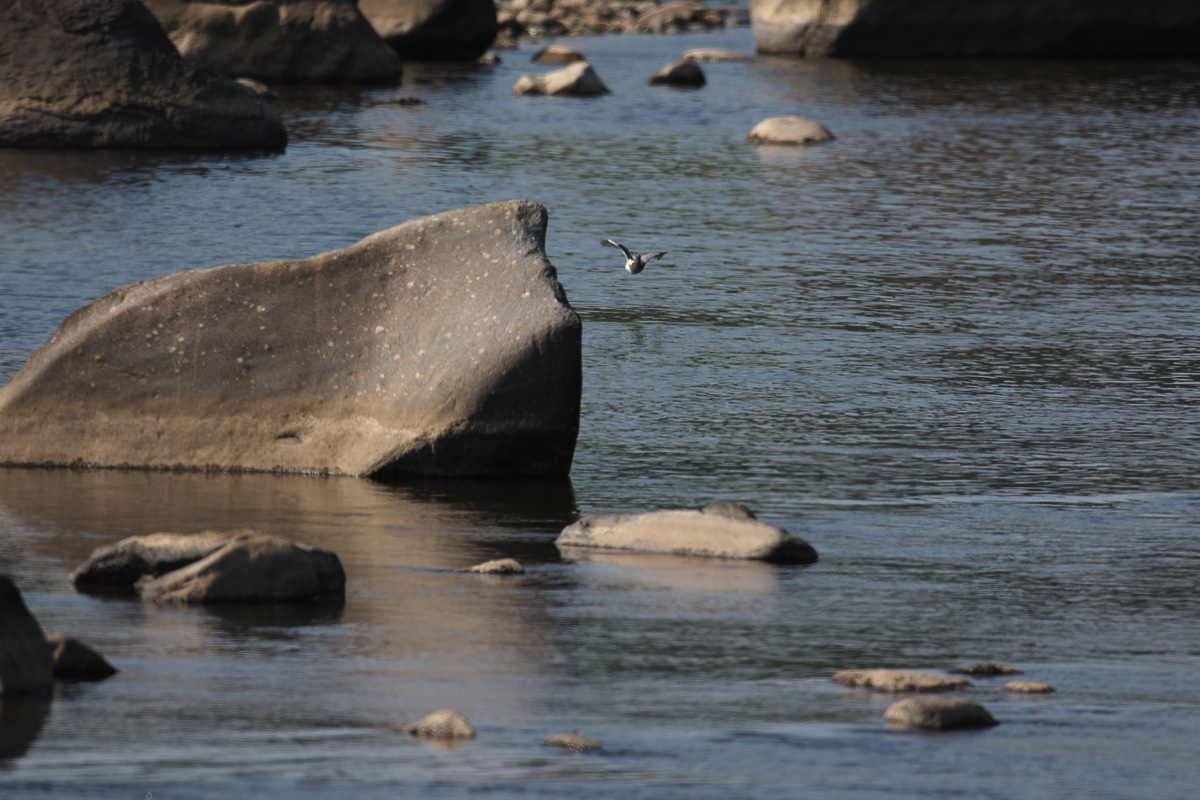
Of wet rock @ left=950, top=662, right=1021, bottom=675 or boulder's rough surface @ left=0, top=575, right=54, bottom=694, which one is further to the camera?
wet rock @ left=950, top=662, right=1021, bottom=675

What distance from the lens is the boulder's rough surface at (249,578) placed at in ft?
19.4

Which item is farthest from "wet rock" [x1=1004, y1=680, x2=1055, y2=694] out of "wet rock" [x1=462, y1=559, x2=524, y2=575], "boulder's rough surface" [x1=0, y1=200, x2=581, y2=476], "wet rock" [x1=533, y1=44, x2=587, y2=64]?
"wet rock" [x1=533, y1=44, x2=587, y2=64]

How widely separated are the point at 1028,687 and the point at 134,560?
3009 millimetres

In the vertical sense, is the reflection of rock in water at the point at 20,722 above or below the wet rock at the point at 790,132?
above

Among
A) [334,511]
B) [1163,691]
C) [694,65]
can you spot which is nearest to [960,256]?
[334,511]

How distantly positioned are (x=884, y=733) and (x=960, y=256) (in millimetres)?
10020

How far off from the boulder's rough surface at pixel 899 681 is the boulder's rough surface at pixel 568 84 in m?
24.1

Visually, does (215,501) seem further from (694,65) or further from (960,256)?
(694,65)

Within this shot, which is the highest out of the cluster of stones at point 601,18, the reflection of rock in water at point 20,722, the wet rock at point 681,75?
the reflection of rock in water at point 20,722

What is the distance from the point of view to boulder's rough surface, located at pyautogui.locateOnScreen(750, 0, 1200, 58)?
34.2 metres

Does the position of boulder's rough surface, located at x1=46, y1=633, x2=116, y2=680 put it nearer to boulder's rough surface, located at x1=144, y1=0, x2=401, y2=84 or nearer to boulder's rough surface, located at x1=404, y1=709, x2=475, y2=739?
boulder's rough surface, located at x1=404, y1=709, x2=475, y2=739

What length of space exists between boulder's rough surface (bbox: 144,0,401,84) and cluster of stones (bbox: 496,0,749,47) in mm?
12926

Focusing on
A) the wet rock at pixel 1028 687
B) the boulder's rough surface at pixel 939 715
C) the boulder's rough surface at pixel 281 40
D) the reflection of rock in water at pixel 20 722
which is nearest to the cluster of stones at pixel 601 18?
the boulder's rough surface at pixel 281 40

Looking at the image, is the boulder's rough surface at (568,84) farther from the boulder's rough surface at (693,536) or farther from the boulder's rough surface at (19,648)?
the boulder's rough surface at (19,648)
